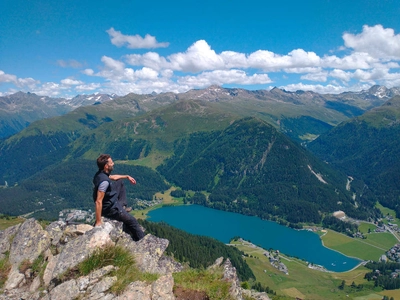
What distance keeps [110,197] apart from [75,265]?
3292 mm

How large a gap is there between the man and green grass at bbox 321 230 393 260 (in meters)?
175

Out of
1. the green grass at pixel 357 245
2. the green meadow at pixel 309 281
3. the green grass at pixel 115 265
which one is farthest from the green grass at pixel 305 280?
the green grass at pixel 115 265

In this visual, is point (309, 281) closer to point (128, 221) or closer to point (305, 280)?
point (305, 280)

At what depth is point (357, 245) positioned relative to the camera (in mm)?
175125

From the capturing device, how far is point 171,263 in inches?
629

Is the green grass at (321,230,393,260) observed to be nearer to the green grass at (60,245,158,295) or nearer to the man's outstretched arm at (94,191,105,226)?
the green grass at (60,245,158,295)

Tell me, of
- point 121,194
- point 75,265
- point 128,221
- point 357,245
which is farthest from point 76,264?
point 357,245

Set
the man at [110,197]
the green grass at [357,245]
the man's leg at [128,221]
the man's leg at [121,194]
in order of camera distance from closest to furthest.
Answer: the man at [110,197]
the man's leg at [128,221]
the man's leg at [121,194]
the green grass at [357,245]

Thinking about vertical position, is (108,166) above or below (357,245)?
above

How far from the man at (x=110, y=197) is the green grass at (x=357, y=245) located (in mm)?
174857

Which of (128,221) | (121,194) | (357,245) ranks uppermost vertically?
(121,194)

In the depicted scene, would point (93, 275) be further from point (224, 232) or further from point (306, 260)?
point (224, 232)

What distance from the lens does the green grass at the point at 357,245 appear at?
16250cm

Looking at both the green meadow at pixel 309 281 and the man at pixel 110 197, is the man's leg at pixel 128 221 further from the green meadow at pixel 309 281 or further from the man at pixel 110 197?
the green meadow at pixel 309 281
